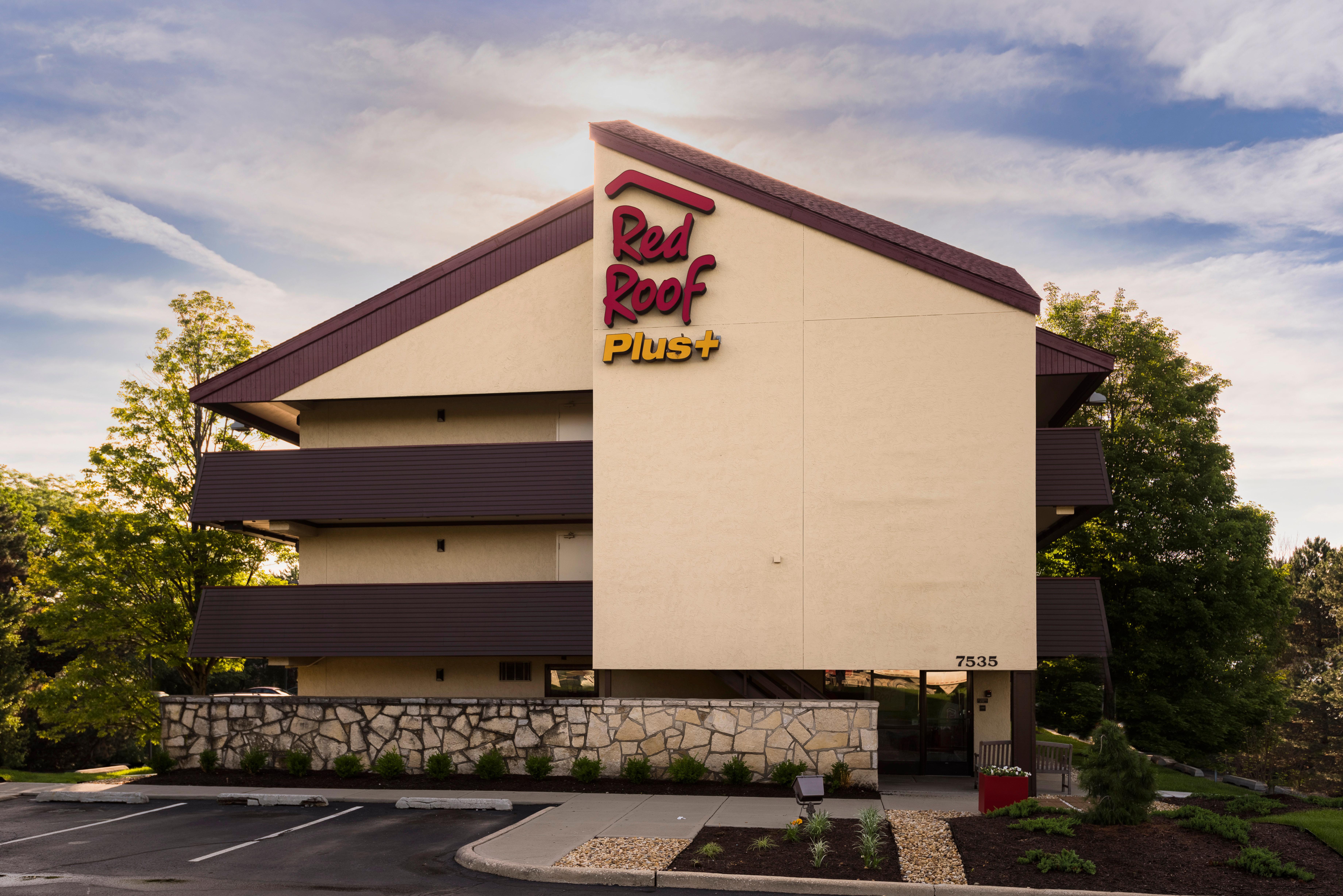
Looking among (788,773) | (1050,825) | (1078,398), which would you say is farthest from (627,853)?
(1078,398)

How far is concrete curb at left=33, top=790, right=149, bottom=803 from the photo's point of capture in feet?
53.6

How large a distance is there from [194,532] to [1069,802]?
2311 cm

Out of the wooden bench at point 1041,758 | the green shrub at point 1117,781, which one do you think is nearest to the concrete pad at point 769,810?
the wooden bench at point 1041,758

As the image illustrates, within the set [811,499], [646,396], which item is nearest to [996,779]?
[811,499]

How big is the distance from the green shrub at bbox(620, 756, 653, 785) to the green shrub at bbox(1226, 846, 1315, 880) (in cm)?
950

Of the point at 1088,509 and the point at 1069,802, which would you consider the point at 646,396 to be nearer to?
the point at 1088,509

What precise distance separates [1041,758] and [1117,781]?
24.4 feet

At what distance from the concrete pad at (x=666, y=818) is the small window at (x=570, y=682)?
16.5 ft

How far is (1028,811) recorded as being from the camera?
1266 centimetres

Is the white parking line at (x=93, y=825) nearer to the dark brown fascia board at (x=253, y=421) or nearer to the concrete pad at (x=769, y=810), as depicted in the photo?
the dark brown fascia board at (x=253, y=421)

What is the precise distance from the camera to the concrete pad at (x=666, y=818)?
41.4 ft

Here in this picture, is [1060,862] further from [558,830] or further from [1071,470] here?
[1071,470]

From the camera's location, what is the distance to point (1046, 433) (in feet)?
57.5

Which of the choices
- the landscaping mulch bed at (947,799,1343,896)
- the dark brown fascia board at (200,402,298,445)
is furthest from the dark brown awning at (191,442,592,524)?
the landscaping mulch bed at (947,799,1343,896)
